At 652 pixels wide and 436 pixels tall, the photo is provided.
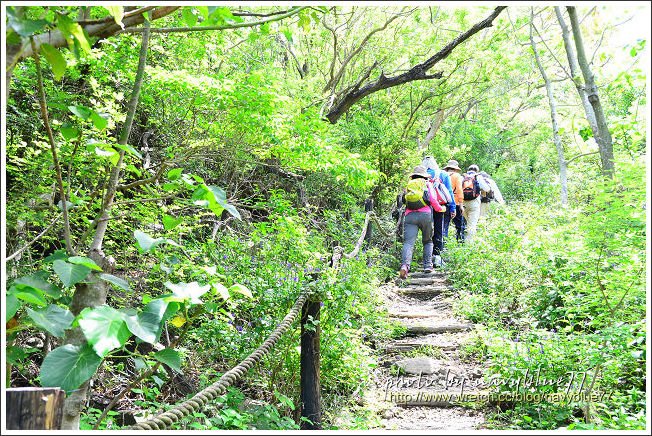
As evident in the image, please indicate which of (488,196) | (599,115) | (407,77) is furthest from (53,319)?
(488,196)

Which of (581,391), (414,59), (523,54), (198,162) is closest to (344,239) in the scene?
(198,162)

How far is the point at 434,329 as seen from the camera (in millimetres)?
6191

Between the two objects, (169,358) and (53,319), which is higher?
(53,319)

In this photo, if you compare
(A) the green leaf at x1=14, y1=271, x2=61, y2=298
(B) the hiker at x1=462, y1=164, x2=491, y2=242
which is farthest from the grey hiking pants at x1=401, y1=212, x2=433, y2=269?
(A) the green leaf at x1=14, y1=271, x2=61, y2=298

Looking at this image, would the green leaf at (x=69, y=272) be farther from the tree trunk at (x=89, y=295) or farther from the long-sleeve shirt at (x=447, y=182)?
the long-sleeve shirt at (x=447, y=182)

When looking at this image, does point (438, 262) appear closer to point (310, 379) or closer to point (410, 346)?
point (410, 346)

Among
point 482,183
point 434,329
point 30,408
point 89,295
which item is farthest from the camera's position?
point 482,183

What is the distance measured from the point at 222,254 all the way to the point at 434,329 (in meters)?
2.67

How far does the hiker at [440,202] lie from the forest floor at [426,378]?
116 inches

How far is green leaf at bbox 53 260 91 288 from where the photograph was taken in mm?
1526

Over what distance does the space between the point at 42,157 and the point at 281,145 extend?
2.59 m

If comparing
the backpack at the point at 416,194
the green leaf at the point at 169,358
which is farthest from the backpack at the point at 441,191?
the green leaf at the point at 169,358

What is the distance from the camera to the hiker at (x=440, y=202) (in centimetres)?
957

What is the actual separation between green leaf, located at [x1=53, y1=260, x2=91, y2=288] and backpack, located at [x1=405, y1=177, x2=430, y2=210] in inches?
291
